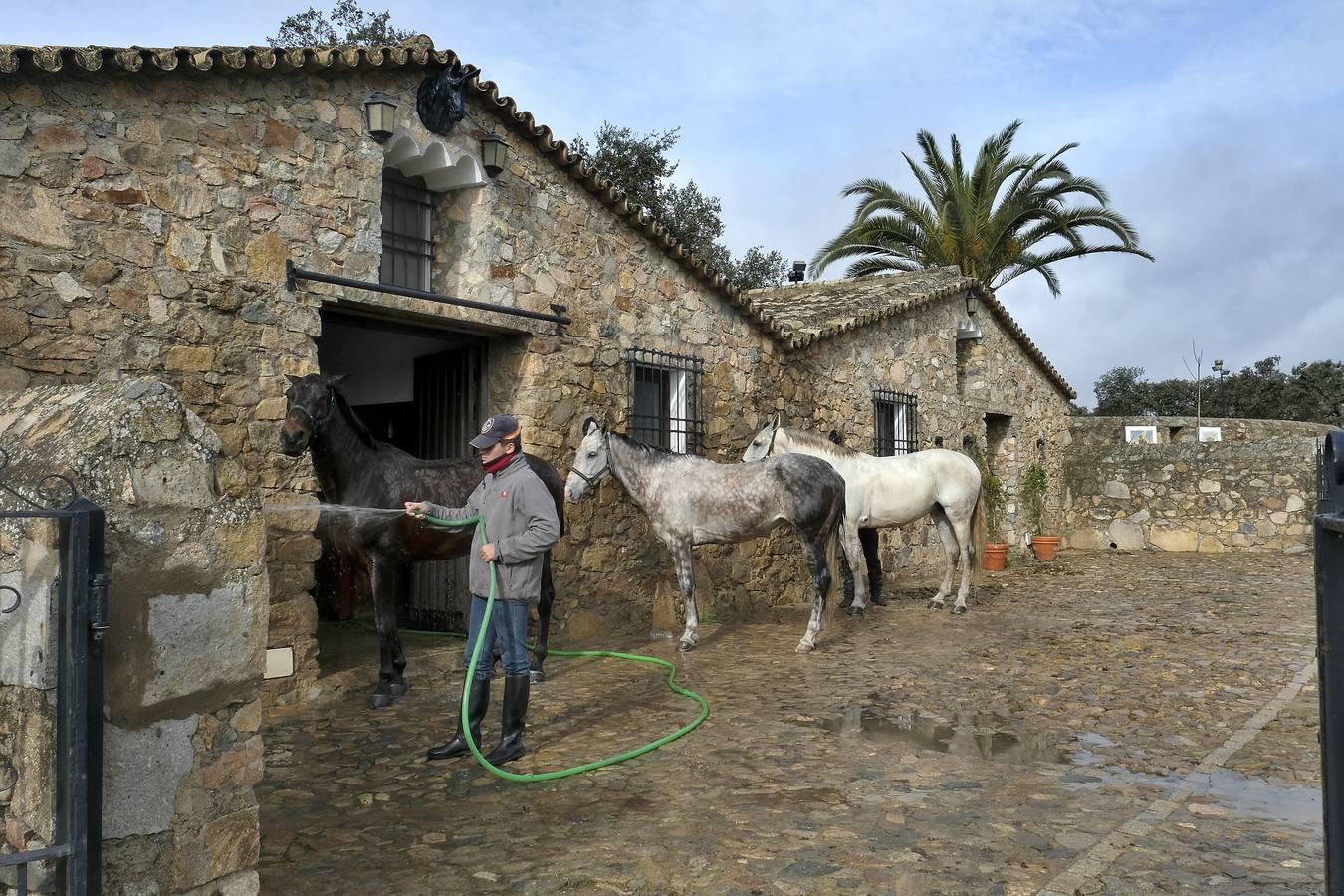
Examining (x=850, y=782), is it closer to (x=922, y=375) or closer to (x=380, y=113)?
(x=380, y=113)

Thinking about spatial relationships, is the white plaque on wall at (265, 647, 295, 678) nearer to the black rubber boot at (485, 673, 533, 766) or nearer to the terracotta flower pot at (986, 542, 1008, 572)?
the black rubber boot at (485, 673, 533, 766)

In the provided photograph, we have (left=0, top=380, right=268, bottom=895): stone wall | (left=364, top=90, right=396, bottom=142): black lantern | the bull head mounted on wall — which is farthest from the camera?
the bull head mounted on wall

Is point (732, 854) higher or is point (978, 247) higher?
point (978, 247)

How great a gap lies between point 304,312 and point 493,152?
6.95ft

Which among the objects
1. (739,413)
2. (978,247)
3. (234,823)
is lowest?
(234,823)

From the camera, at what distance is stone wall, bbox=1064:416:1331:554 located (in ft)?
49.9

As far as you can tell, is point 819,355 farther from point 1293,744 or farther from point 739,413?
point 1293,744

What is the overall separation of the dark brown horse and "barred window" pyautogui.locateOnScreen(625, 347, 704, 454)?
2632 millimetres

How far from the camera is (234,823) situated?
269cm

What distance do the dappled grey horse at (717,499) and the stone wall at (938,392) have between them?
2.88 metres

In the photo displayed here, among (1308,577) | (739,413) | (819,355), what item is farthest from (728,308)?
(1308,577)

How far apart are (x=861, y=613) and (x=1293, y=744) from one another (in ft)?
Answer: 16.1

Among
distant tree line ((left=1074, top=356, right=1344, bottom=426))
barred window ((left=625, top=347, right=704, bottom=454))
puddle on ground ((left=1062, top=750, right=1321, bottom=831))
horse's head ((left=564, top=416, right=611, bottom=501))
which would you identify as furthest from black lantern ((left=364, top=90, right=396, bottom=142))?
distant tree line ((left=1074, top=356, right=1344, bottom=426))

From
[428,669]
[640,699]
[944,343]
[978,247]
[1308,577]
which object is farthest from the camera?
[978,247]
